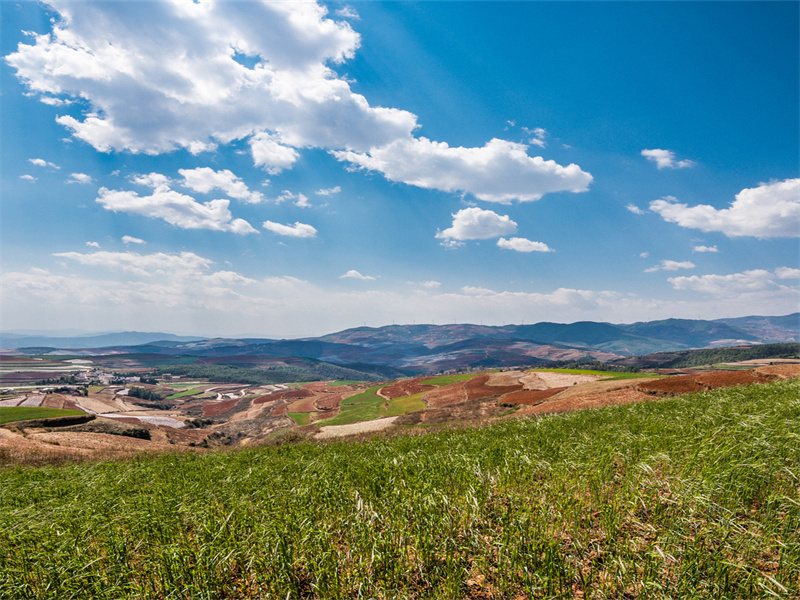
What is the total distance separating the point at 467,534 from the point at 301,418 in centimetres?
8174

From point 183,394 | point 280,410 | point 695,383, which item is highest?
point 695,383

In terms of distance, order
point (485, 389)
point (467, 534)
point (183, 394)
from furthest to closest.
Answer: point (183, 394) < point (485, 389) < point (467, 534)

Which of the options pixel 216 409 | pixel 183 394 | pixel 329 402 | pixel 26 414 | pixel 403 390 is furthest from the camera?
pixel 183 394

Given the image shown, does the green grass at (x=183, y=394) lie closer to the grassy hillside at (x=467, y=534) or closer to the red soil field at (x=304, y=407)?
the red soil field at (x=304, y=407)

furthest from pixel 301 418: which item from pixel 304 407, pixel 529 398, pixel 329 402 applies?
pixel 529 398

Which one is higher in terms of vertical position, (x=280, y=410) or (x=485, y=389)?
(x=485, y=389)

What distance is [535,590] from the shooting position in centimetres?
367

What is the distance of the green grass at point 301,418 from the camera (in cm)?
7320

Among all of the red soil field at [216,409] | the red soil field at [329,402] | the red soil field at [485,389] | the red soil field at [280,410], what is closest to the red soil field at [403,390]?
the red soil field at [329,402]

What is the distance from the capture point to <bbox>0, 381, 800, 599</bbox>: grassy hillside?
3693 millimetres

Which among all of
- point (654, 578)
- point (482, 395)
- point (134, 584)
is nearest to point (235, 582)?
point (134, 584)

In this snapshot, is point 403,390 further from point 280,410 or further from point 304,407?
point 280,410

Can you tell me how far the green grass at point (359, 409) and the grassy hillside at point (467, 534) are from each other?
58.1m

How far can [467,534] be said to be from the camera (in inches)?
175
